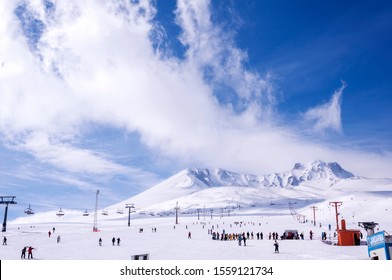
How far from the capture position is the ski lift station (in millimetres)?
18312

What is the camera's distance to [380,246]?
19.2 metres

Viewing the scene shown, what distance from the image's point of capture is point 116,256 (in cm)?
2703

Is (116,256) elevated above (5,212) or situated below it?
below

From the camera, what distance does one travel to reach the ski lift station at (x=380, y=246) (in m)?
18.3
